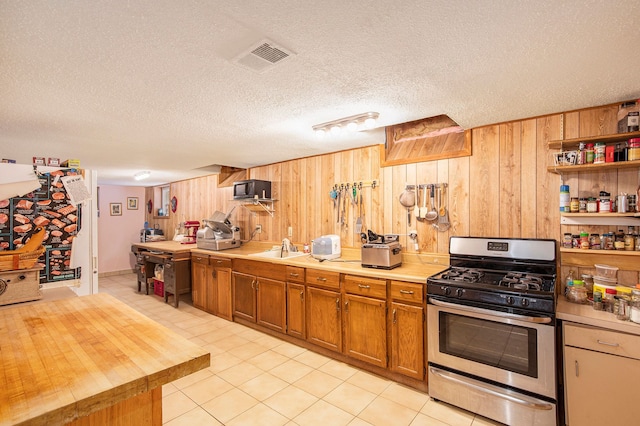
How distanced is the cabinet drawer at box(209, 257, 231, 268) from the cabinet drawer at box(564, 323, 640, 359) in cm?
344

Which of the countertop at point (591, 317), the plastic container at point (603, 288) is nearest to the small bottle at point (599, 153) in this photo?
the plastic container at point (603, 288)

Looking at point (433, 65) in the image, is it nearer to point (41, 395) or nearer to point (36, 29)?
point (36, 29)

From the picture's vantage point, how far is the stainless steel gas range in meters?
1.93

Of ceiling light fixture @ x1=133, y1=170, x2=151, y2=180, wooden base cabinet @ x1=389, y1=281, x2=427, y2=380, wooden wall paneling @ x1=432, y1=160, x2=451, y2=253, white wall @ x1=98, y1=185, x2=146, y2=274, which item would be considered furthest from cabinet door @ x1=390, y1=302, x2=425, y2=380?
white wall @ x1=98, y1=185, x2=146, y2=274

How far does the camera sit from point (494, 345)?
2.10m

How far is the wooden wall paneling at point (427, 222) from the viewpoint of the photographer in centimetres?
299

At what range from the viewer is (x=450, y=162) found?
9.52 ft

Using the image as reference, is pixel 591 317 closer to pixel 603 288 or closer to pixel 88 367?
pixel 603 288

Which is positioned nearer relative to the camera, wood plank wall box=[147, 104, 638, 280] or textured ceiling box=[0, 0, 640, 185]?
textured ceiling box=[0, 0, 640, 185]

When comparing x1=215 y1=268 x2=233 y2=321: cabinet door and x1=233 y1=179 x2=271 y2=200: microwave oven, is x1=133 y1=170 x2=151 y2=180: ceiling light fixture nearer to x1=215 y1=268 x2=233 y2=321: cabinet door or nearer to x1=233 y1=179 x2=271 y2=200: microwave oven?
x1=233 y1=179 x2=271 y2=200: microwave oven

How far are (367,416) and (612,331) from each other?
1583 mm

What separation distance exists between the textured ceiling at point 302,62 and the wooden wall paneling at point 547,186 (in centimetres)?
16

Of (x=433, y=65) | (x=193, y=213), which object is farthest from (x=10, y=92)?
(x=193, y=213)

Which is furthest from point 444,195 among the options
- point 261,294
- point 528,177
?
point 261,294
